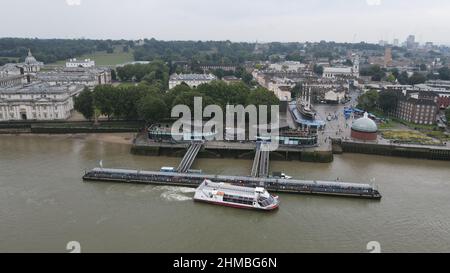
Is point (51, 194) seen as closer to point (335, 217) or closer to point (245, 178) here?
point (245, 178)

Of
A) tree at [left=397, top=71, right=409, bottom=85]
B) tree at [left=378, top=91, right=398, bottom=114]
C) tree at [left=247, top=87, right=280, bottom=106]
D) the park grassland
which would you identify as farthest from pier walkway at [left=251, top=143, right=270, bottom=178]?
tree at [left=397, top=71, right=409, bottom=85]

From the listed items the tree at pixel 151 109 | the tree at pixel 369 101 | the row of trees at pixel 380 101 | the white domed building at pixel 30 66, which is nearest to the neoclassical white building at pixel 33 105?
the tree at pixel 151 109

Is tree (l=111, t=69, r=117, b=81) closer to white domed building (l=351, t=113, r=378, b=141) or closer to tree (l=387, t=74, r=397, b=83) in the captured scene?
white domed building (l=351, t=113, r=378, b=141)

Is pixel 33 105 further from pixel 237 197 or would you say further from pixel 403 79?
pixel 403 79

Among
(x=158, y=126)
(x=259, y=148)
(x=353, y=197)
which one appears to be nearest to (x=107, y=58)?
(x=158, y=126)

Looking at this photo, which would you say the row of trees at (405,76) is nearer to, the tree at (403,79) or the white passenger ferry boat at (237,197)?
the tree at (403,79)

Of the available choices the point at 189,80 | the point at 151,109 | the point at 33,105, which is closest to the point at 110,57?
the point at 189,80
